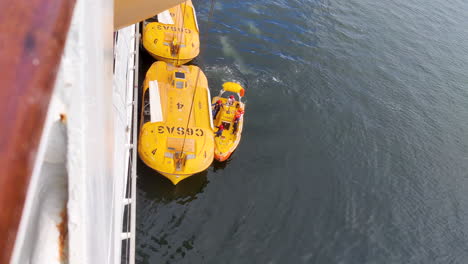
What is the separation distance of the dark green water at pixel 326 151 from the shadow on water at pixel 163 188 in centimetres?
6

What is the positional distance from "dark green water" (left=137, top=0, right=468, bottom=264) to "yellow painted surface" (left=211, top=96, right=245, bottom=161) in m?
1.17

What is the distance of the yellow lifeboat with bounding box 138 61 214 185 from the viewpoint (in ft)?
50.6

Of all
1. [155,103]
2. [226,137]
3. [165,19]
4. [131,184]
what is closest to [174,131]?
[155,103]

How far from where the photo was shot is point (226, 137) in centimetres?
1788

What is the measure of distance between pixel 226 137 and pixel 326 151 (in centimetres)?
647

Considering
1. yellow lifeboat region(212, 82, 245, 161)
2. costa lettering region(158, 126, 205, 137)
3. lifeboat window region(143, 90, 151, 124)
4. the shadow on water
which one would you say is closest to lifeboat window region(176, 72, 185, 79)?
lifeboat window region(143, 90, 151, 124)

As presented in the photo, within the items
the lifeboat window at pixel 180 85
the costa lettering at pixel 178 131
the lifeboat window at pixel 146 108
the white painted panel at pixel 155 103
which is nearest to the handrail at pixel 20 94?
the costa lettering at pixel 178 131

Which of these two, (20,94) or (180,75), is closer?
(20,94)

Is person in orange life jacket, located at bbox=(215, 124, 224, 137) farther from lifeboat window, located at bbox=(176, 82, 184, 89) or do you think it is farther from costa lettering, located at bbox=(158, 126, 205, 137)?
lifeboat window, located at bbox=(176, 82, 184, 89)

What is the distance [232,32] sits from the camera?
2697 centimetres

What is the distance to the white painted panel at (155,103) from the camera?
1566 cm

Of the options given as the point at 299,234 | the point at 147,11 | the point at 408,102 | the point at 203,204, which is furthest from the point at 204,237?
the point at 408,102

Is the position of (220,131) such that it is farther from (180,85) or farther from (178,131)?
(180,85)

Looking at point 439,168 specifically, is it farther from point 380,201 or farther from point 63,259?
point 63,259
